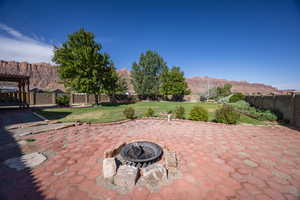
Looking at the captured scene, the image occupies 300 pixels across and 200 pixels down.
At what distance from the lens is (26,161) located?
8.05 ft

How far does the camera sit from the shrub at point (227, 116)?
5754 millimetres

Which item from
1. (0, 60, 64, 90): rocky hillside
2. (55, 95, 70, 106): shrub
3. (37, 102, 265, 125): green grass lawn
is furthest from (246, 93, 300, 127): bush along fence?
(0, 60, 64, 90): rocky hillside

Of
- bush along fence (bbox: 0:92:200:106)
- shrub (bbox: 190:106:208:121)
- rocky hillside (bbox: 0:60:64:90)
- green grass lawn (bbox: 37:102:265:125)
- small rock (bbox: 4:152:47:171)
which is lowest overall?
small rock (bbox: 4:152:47:171)

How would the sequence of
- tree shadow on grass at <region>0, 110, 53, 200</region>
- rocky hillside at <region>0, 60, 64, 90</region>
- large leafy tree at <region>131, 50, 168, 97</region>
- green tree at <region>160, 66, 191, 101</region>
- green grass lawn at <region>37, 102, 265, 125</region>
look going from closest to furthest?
tree shadow on grass at <region>0, 110, 53, 200</region> < green grass lawn at <region>37, 102, 265, 125</region> < green tree at <region>160, 66, 191, 101</region> < large leafy tree at <region>131, 50, 168, 97</region> < rocky hillside at <region>0, 60, 64, 90</region>

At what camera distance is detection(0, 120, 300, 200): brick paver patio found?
170 cm

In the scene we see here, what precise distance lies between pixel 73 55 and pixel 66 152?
12405 millimetres

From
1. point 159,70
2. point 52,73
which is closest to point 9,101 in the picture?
point 159,70

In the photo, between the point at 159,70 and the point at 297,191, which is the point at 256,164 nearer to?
the point at 297,191

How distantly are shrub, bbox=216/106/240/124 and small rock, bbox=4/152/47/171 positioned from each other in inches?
271

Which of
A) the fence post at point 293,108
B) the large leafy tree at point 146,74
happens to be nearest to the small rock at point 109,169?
the fence post at point 293,108

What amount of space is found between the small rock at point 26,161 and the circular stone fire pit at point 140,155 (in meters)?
1.74

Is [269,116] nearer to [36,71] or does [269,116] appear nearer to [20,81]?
[20,81]

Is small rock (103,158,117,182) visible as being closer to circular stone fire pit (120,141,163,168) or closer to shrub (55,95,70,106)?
circular stone fire pit (120,141,163,168)

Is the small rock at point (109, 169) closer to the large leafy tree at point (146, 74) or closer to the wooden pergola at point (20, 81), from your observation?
the wooden pergola at point (20, 81)
